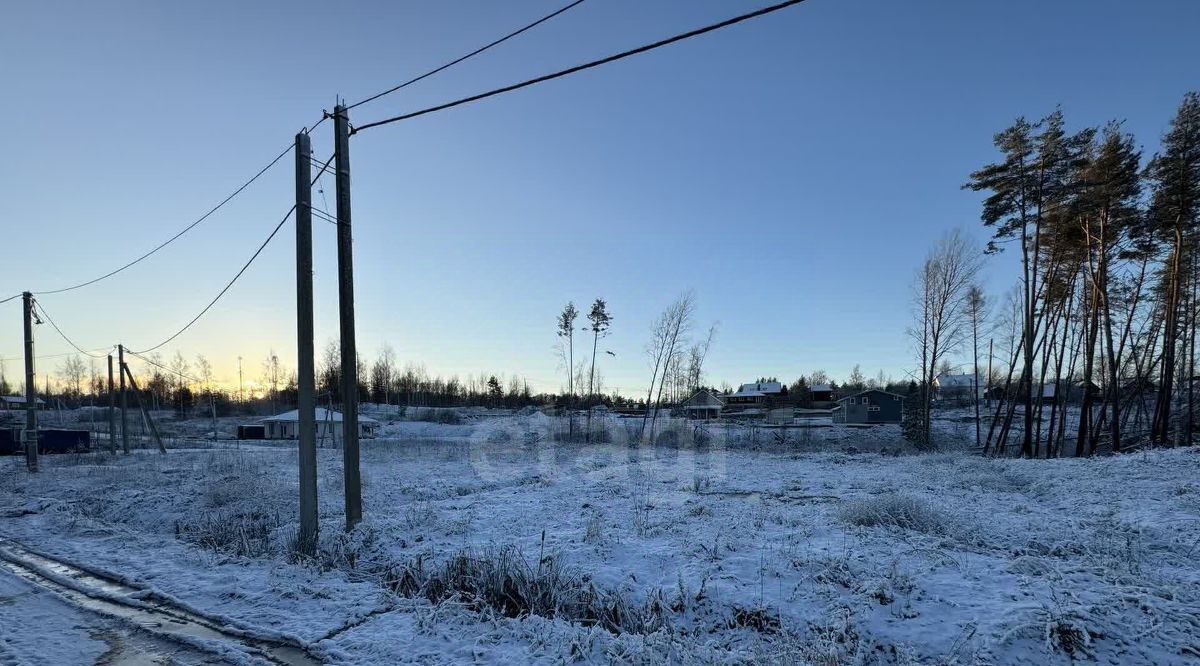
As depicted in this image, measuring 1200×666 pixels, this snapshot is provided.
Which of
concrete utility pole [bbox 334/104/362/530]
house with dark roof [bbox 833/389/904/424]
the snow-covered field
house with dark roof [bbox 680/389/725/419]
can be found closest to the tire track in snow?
the snow-covered field

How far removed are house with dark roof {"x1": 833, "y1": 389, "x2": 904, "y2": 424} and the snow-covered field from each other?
39.6 meters

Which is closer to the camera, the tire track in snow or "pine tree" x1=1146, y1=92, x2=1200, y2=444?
the tire track in snow

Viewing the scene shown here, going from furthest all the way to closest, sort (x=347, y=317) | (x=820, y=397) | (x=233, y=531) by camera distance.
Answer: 1. (x=820, y=397)
2. (x=233, y=531)
3. (x=347, y=317)

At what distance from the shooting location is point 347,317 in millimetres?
7684

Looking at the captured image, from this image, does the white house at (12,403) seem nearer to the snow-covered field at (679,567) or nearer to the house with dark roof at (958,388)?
the snow-covered field at (679,567)

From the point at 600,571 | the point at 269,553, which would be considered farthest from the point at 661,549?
the point at 269,553

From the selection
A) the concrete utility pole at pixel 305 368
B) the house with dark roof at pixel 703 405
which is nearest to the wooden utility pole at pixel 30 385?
the concrete utility pole at pixel 305 368

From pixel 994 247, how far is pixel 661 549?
21981 mm

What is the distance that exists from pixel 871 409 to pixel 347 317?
176ft

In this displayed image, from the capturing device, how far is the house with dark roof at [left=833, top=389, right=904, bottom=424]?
167ft

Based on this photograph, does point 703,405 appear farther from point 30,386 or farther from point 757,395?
point 30,386

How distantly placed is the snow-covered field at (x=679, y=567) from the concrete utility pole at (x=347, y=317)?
2.40 feet

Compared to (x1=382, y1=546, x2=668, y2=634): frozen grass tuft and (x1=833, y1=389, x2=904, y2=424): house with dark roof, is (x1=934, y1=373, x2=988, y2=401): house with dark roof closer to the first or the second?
(x1=833, y1=389, x2=904, y2=424): house with dark roof

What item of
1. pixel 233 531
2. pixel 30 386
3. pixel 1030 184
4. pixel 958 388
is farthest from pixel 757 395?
pixel 233 531
